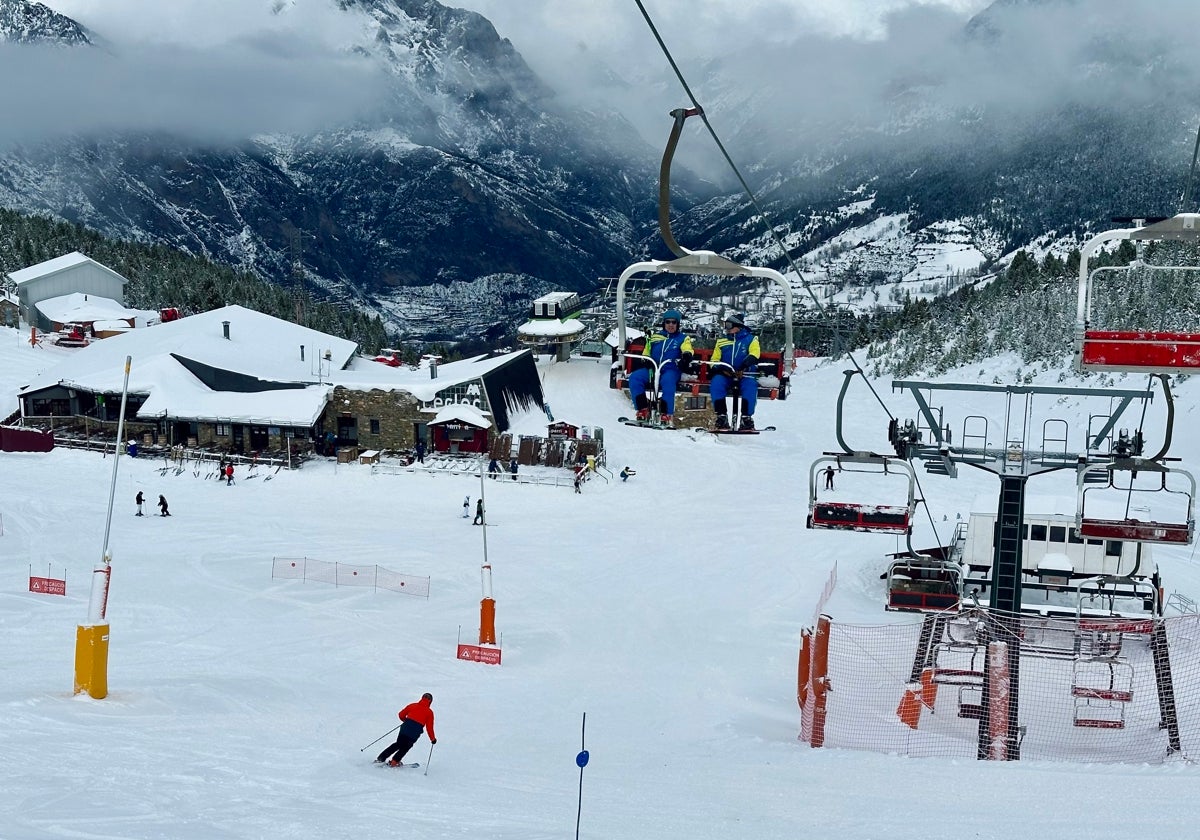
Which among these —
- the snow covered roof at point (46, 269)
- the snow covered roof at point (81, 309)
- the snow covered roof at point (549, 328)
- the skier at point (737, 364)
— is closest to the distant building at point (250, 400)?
the snow covered roof at point (549, 328)

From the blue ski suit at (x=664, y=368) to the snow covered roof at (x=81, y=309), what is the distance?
69.1 m

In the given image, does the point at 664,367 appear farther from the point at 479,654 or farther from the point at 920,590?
the point at 920,590

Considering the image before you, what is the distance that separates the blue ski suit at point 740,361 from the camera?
15.6 meters

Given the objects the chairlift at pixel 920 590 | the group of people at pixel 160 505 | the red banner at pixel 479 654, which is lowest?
the red banner at pixel 479 654

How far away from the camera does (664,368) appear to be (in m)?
16.1

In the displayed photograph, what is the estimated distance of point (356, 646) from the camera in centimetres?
2353

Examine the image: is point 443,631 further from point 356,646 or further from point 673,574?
point 673,574

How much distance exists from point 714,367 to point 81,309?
247 ft

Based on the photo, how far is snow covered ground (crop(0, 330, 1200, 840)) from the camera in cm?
1275

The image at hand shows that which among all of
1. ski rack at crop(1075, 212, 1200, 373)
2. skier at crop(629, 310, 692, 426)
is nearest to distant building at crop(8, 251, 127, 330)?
skier at crop(629, 310, 692, 426)

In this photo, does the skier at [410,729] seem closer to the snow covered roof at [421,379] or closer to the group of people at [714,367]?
the group of people at [714,367]

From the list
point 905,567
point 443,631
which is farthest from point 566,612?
point 905,567

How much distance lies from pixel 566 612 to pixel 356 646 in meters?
6.06

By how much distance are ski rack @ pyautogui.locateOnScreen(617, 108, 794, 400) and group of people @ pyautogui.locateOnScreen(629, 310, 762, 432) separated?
0.39 m
